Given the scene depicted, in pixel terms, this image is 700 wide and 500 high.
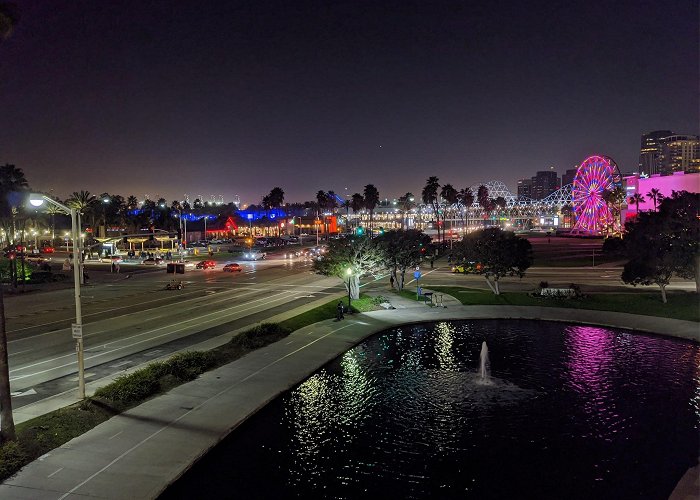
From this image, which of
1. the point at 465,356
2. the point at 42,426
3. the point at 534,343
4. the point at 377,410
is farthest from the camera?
the point at 534,343

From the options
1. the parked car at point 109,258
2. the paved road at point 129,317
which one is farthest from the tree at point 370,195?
the paved road at point 129,317

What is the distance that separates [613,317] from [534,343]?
9.88 meters

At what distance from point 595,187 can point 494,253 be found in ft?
366

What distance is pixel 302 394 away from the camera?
877 inches

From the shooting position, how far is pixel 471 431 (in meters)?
18.5

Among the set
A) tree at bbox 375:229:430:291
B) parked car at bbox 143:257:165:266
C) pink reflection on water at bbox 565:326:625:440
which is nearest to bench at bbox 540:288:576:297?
pink reflection on water at bbox 565:326:625:440

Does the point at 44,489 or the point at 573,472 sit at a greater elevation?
the point at 44,489

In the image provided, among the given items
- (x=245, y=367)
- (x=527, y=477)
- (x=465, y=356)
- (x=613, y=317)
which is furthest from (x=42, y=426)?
(x=613, y=317)

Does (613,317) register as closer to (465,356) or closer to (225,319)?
(465,356)

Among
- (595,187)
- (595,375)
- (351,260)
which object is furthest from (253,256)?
(595,187)

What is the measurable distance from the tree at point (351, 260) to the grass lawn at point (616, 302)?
327 inches

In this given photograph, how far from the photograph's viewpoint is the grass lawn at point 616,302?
37719 mm

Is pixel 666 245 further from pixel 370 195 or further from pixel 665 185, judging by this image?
pixel 370 195

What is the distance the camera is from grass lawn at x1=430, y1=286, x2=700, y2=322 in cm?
3772
